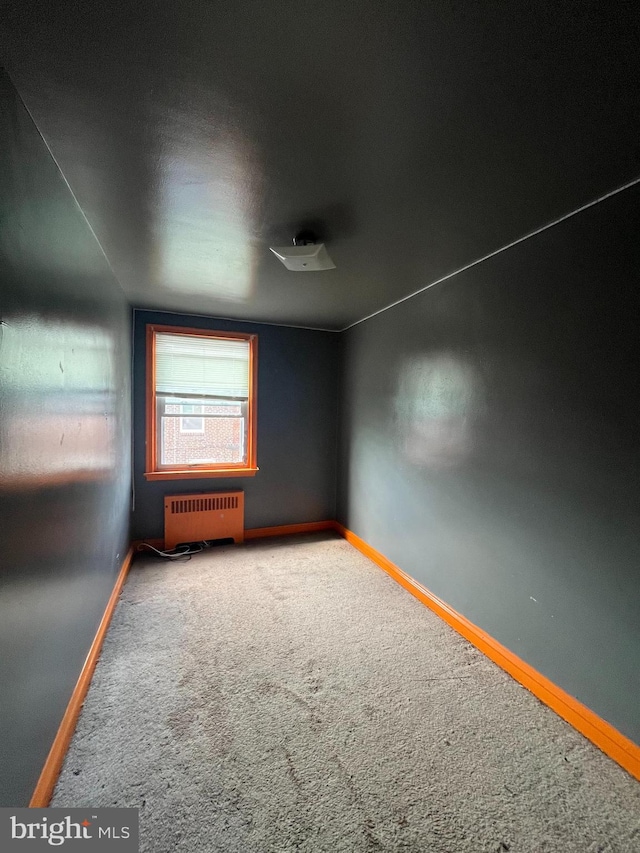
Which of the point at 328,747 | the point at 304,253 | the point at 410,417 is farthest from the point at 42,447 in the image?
the point at 410,417

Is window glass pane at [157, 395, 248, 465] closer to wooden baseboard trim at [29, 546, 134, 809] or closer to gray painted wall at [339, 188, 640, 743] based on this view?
wooden baseboard trim at [29, 546, 134, 809]

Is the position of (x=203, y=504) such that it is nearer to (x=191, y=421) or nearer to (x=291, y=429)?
(x=191, y=421)

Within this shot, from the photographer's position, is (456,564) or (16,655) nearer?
(16,655)

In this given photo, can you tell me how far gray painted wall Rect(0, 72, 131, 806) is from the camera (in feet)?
3.45

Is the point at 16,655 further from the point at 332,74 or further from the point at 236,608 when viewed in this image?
the point at 332,74

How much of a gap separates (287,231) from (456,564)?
2332mm

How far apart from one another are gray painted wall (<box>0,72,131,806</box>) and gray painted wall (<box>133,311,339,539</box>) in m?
1.88

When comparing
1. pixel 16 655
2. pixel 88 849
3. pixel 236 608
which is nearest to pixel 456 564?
pixel 236 608

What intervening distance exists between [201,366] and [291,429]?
118 cm

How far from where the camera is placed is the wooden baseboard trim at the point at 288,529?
3.97m

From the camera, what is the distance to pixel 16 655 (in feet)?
3.59

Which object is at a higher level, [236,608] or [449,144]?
[449,144]

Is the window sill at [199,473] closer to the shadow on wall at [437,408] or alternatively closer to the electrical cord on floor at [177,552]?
the electrical cord on floor at [177,552]

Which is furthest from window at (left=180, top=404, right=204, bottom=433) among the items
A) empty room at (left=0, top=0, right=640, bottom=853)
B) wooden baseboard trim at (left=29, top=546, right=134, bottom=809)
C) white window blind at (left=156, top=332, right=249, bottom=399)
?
wooden baseboard trim at (left=29, top=546, right=134, bottom=809)
